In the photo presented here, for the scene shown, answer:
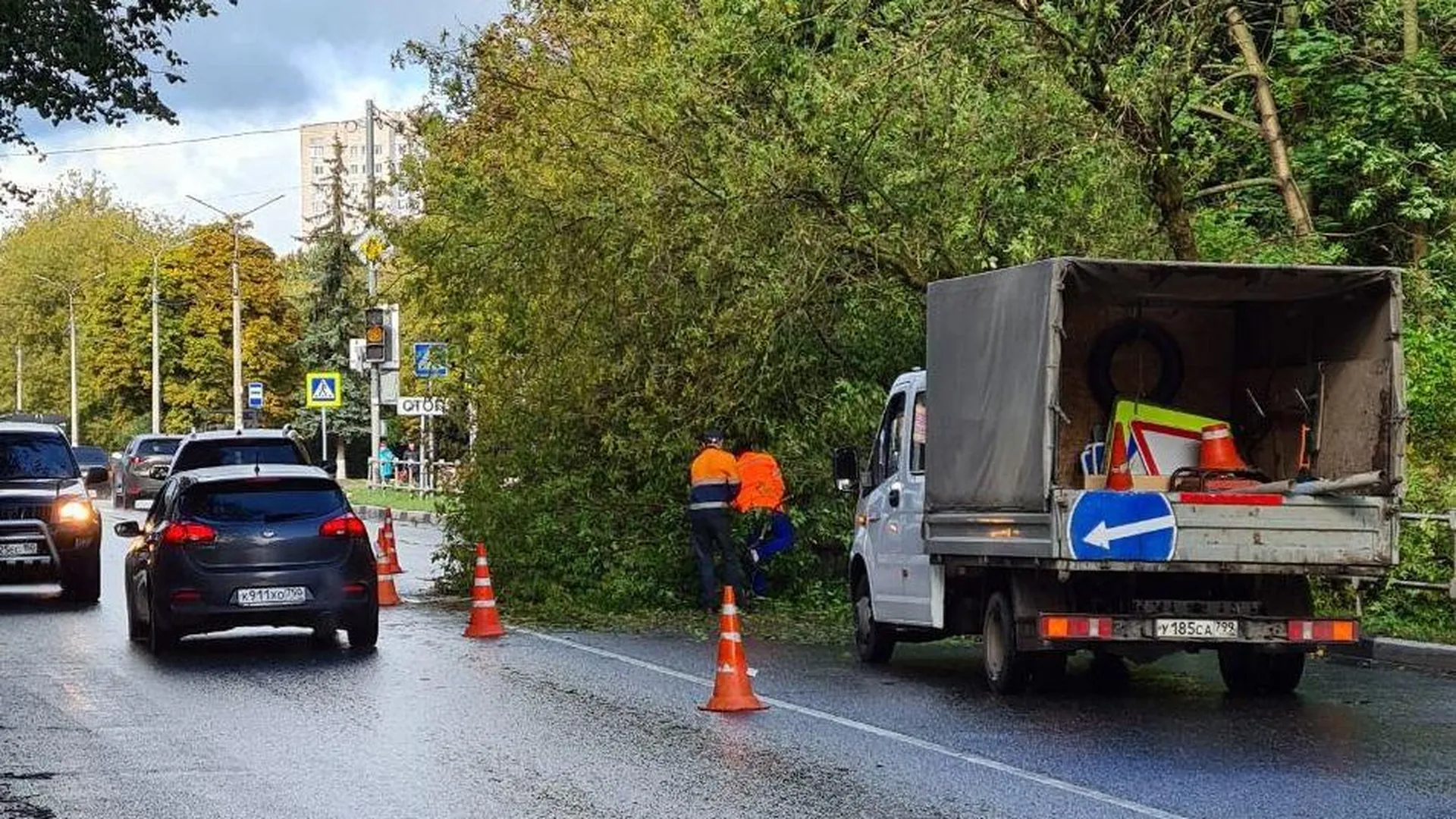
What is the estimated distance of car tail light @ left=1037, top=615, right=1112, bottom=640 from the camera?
43.3ft

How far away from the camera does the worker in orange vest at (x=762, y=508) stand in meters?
21.3

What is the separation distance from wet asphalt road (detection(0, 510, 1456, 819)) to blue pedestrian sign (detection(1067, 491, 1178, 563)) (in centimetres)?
97

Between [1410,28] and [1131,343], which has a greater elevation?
[1410,28]

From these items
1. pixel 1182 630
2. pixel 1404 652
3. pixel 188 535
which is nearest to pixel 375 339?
pixel 188 535

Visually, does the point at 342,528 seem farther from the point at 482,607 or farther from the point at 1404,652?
the point at 1404,652

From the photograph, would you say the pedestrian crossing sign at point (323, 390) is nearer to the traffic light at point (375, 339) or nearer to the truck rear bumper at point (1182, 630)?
the traffic light at point (375, 339)

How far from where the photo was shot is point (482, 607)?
1877 cm

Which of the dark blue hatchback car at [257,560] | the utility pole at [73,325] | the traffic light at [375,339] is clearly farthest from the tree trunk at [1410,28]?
the utility pole at [73,325]

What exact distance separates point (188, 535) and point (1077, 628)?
756 centimetres

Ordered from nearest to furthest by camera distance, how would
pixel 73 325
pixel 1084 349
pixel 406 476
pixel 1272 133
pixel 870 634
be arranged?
pixel 1084 349
pixel 870 634
pixel 1272 133
pixel 406 476
pixel 73 325

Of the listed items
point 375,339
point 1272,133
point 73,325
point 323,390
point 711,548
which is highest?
point 73,325

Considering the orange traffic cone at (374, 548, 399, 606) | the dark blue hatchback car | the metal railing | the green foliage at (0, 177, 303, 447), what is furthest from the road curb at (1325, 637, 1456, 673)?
the green foliage at (0, 177, 303, 447)

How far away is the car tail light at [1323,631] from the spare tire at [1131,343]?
220 cm

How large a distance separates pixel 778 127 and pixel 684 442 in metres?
3.53
